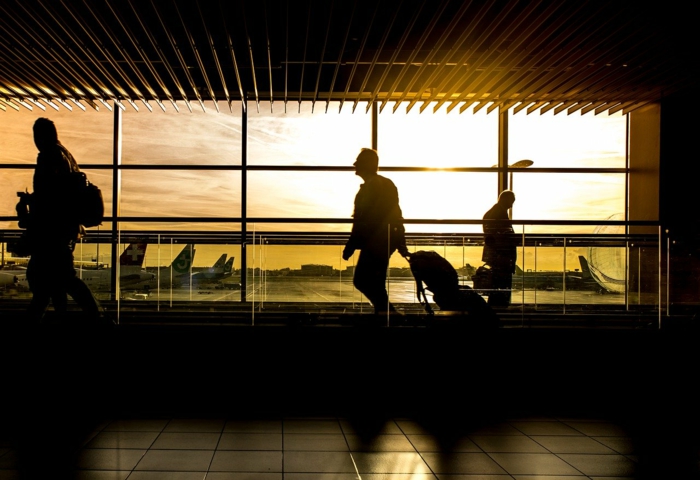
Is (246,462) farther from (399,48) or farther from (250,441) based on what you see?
(399,48)

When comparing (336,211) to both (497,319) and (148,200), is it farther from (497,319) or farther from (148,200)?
(497,319)

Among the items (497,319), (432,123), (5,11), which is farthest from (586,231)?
(5,11)

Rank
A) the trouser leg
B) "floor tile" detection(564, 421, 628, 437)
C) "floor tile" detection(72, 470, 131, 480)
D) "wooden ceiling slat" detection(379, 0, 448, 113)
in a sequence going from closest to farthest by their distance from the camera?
"floor tile" detection(72, 470, 131, 480) < "floor tile" detection(564, 421, 628, 437) < "wooden ceiling slat" detection(379, 0, 448, 113) < the trouser leg

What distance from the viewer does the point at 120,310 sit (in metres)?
4.71

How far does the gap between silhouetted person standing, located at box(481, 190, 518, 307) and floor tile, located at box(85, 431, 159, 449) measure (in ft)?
9.46

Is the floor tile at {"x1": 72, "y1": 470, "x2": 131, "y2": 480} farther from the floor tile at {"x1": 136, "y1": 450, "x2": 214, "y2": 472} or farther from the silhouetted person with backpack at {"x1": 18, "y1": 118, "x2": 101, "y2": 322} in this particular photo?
the silhouetted person with backpack at {"x1": 18, "y1": 118, "x2": 101, "y2": 322}

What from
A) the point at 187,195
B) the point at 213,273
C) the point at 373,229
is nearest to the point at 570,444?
the point at 373,229

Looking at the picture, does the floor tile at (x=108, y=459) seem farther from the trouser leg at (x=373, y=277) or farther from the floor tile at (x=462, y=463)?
the trouser leg at (x=373, y=277)

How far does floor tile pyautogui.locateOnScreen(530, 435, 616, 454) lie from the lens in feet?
10.8

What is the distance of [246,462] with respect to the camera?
296cm

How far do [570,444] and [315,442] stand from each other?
153 cm

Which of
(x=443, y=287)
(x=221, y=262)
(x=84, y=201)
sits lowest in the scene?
(x=443, y=287)

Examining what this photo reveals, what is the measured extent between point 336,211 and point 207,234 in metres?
3.10

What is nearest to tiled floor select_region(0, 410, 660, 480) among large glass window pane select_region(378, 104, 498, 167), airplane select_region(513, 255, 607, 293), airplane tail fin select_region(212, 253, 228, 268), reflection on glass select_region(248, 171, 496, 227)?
airplane select_region(513, 255, 607, 293)
